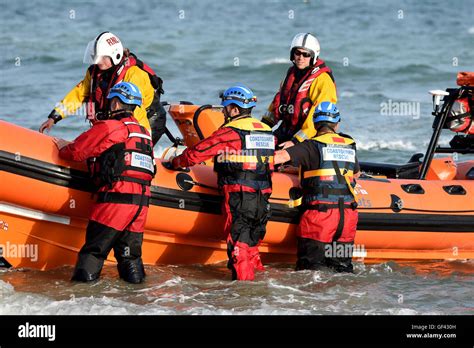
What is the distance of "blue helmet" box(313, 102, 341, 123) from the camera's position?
6215 millimetres

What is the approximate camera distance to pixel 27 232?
20.4ft

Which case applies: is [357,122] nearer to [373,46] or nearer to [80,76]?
[80,76]

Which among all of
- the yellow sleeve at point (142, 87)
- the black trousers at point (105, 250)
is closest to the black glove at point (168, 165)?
the yellow sleeve at point (142, 87)

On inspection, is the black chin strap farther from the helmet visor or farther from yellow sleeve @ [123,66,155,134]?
the helmet visor

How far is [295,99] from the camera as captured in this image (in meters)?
6.70

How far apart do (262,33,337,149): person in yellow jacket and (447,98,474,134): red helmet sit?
1.18 meters

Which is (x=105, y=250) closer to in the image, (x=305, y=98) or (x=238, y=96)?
(x=238, y=96)

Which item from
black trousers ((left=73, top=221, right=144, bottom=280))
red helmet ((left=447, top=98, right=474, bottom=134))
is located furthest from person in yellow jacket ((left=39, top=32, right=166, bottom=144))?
red helmet ((left=447, top=98, right=474, bottom=134))

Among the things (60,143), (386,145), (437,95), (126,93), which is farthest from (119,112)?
(386,145)

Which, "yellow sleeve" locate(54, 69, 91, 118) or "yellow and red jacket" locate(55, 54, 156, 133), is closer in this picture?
"yellow and red jacket" locate(55, 54, 156, 133)

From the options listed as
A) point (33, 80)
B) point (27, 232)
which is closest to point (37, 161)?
point (27, 232)

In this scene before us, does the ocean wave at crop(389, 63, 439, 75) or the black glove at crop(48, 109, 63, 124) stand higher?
the ocean wave at crop(389, 63, 439, 75)

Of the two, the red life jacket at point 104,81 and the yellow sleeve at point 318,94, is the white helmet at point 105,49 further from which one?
the yellow sleeve at point 318,94

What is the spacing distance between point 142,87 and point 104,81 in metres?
0.25
